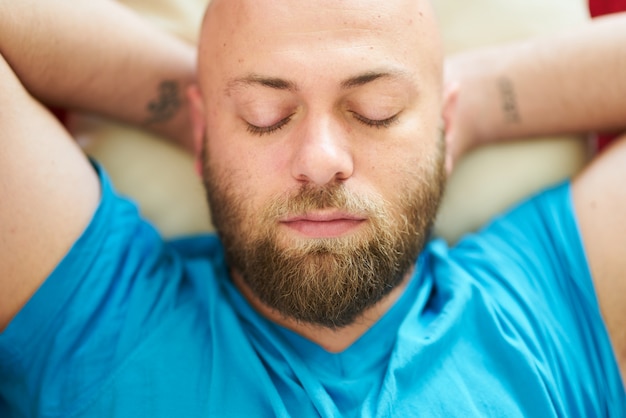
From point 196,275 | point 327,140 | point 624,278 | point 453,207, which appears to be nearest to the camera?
point 327,140

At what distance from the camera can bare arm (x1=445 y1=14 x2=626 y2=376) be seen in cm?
116

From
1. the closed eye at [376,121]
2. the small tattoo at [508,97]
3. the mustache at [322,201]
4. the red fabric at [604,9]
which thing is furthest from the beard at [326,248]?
the red fabric at [604,9]

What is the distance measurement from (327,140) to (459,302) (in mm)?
413

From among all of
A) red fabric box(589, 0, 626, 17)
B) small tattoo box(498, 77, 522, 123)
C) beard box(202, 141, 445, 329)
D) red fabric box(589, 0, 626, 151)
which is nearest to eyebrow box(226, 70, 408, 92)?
beard box(202, 141, 445, 329)

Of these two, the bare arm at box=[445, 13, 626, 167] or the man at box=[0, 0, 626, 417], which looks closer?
the man at box=[0, 0, 626, 417]

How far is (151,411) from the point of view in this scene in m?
1.04

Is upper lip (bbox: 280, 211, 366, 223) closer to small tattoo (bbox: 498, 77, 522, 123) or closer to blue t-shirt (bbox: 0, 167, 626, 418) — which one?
blue t-shirt (bbox: 0, 167, 626, 418)

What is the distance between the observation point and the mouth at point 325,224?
40.1 inches

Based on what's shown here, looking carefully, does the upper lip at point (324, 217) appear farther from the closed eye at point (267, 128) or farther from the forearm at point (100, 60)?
the forearm at point (100, 60)

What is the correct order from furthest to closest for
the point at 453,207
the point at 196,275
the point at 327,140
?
1. the point at 453,207
2. the point at 196,275
3. the point at 327,140

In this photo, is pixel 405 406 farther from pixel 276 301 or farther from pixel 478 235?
pixel 478 235

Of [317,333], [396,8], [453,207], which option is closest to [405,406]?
[317,333]

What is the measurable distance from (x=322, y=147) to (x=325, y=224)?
130 millimetres

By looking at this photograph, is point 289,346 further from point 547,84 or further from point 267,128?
point 547,84
